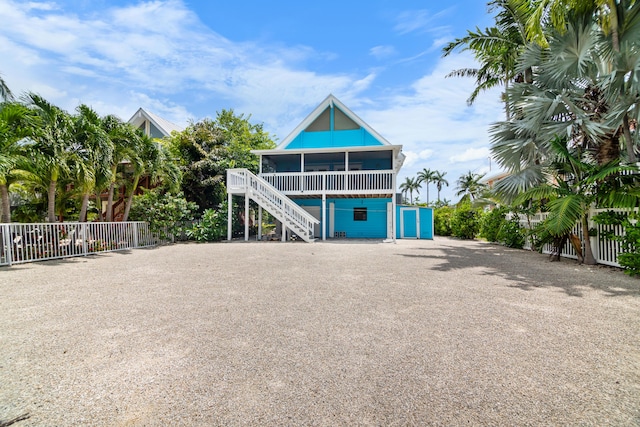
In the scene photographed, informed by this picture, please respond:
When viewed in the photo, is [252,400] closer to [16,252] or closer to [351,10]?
[16,252]

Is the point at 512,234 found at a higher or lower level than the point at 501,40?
lower

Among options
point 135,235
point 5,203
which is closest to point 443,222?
point 135,235

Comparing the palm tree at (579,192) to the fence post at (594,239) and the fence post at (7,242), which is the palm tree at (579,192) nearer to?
the fence post at (594,239)

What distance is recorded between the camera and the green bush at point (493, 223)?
45.0ft

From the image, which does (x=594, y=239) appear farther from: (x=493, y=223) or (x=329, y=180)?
(x=329, y=180)

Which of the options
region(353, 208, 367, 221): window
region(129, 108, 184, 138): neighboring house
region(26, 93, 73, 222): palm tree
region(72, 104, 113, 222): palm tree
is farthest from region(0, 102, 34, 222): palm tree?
region(353, 208, 367, 221): window

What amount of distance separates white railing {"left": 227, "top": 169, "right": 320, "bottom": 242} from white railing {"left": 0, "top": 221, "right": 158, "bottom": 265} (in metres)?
4.95

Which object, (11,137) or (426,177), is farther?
(426,177)

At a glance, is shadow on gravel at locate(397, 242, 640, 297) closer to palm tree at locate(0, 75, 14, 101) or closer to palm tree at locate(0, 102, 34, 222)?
palm tree at locate(0, 102, 34, 222)

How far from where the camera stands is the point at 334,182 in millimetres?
15516

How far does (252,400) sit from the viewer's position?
2.05 metres

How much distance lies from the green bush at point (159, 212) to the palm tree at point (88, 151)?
10.6 ft

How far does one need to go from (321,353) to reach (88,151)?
1070cm

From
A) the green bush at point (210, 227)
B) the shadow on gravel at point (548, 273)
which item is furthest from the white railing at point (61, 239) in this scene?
the shadow on gravel at point (548, 273)
